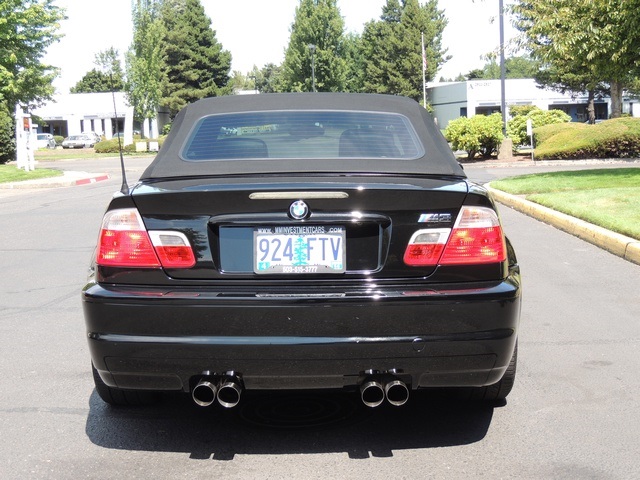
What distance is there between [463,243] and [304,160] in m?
0.89


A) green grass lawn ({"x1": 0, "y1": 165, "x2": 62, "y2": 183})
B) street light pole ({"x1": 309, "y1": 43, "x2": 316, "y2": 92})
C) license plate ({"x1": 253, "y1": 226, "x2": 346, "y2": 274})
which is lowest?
license plate ({"x1": 253, "y1": 226, "x2": 346, "y2": 274})

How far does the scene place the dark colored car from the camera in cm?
326

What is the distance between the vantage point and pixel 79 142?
225 feet

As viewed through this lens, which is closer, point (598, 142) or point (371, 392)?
point (371, 392)

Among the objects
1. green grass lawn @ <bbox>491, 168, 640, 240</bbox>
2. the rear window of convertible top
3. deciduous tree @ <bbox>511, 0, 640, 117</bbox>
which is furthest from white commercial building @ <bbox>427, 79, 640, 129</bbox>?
the rear window of convertible top

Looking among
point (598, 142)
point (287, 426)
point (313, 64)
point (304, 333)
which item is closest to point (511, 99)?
point (313, 64)

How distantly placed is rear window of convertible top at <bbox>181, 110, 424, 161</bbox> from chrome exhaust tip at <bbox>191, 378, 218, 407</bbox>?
1.20 metres

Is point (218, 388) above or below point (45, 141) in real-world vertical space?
below

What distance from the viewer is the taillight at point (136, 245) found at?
338 cm

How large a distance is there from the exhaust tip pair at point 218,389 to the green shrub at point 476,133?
28176 millimetres

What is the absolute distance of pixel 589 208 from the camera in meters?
12.1

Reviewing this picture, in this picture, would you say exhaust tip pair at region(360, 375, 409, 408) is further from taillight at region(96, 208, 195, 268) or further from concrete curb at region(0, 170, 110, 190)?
concrete curb at region(0, 170, 110, 190)

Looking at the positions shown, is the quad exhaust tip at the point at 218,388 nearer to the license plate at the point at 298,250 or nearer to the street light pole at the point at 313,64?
the license plate at the point at 298,250

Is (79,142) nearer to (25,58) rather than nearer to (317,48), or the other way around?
(317,48)
